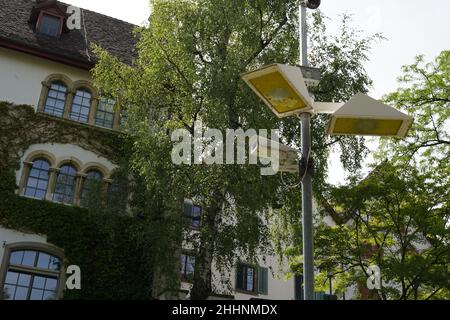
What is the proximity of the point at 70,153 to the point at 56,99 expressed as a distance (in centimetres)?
230

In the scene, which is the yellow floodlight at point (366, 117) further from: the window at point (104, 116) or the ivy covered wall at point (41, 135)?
the window at point (104, 116)

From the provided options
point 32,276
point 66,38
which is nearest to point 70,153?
point 32,276

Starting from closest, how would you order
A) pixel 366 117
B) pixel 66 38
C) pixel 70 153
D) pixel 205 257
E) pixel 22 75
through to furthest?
pixel 366 117, pixel 205 257, pixel 70 153, pixel 22 75, pixel 66 38

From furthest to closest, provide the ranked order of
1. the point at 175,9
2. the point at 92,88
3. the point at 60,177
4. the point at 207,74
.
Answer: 1. the point at 92,88
2. the point at 60,177
3. the point at 175,9
4. the point at 207,74

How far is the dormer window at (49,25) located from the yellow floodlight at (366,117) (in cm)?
1873

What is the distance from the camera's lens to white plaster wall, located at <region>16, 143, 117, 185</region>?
1881cm

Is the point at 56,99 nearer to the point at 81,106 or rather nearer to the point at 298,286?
the point at 81,106

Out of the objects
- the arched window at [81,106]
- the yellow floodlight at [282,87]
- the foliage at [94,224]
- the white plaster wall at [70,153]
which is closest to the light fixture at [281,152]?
the yellow floodlight at [282,87]

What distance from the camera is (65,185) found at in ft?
61.4

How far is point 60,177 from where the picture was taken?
18781 mm

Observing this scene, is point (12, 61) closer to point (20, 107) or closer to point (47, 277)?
point (20, 107)
